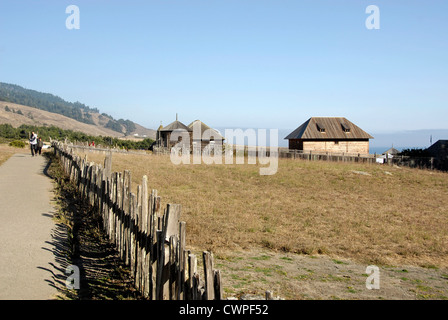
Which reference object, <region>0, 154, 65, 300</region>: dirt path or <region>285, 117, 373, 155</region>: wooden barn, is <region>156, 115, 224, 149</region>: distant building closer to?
<region>285, 117, 373, 155</region>: wooden barn

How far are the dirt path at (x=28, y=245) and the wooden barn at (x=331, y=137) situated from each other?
122ft

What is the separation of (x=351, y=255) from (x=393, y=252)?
114 cm

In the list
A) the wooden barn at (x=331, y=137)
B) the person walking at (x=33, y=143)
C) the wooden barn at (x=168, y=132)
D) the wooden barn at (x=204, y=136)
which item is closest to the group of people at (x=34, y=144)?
the person walking at (x=33, y=143)

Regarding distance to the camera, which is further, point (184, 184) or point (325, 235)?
point (184, 184)

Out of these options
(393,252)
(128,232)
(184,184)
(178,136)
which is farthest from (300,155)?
(128,232)

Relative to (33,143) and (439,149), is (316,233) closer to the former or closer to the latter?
(33,143)

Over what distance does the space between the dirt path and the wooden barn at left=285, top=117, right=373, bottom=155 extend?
122 ft

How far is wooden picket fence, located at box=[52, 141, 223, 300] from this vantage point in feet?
12.7

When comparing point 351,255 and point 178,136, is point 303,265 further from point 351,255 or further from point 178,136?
point 178,136

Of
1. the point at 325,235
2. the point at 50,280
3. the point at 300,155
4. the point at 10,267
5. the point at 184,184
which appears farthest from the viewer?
the point at 300,155

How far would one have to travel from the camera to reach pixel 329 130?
1849 inches

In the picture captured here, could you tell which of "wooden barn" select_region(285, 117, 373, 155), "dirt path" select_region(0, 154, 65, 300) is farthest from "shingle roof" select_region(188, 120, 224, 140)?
"dirt path" select_region(0, 154, 65, 300)

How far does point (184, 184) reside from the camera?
18.3 m

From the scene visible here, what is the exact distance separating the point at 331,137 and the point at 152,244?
43644 millimetres
